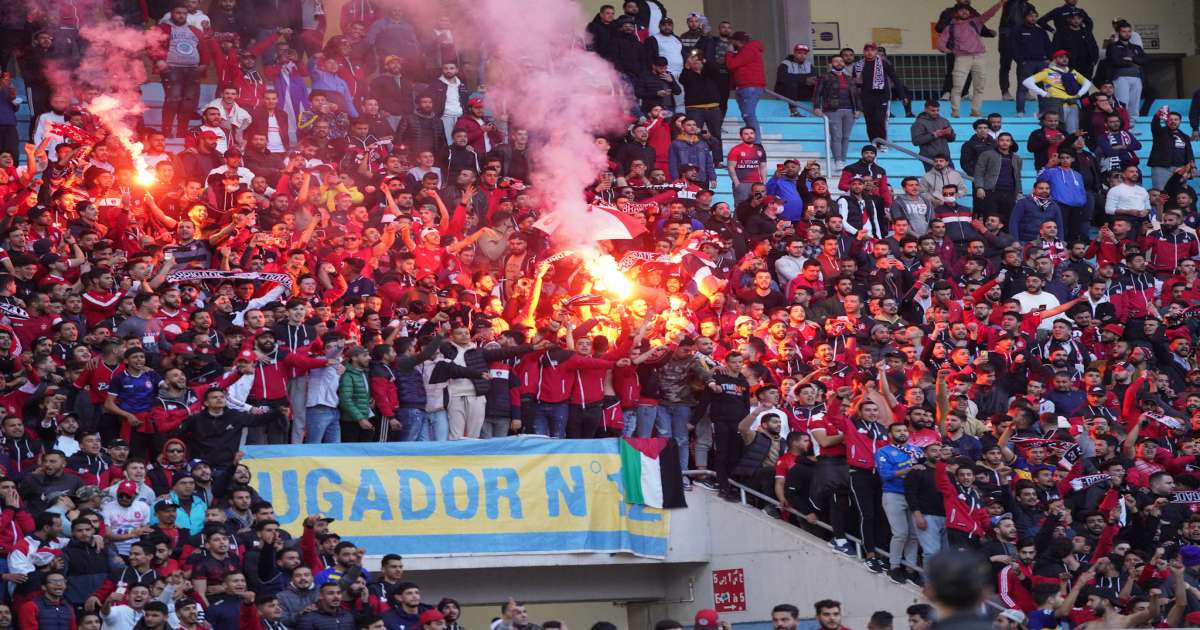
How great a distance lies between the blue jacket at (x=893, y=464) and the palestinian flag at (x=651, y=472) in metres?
1.82

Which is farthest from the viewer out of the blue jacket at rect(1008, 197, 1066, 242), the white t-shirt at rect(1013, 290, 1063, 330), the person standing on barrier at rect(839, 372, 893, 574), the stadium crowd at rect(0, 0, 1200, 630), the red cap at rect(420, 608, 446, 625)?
the blue jacket at rect(1008, 197, 1066, 242)

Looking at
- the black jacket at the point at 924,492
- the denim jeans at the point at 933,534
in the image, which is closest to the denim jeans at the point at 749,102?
the black jacket at the point at 924,492

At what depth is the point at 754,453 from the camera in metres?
16.4

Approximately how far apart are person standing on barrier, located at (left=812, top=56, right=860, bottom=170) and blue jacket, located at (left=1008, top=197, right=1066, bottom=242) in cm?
243

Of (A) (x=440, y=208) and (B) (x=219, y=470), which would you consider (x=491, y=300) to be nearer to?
(A) (x=440, y=208)

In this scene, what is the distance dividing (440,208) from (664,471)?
3.53 metres

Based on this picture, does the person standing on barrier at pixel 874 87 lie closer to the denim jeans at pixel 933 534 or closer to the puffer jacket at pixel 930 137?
the puffer jacket at pixel 930 137

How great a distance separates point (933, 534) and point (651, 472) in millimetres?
2398

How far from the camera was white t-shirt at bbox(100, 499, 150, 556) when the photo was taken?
1318 centimetres

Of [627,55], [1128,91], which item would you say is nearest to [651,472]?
[627,55]

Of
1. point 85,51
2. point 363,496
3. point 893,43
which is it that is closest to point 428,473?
point 363,496

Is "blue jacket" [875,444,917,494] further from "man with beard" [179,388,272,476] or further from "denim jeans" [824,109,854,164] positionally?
"denim jeans" [824,109,854,164]

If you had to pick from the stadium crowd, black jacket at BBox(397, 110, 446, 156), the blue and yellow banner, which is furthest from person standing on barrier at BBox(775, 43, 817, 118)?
the blue and yellow banner

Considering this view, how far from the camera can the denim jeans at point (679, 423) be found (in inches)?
653
